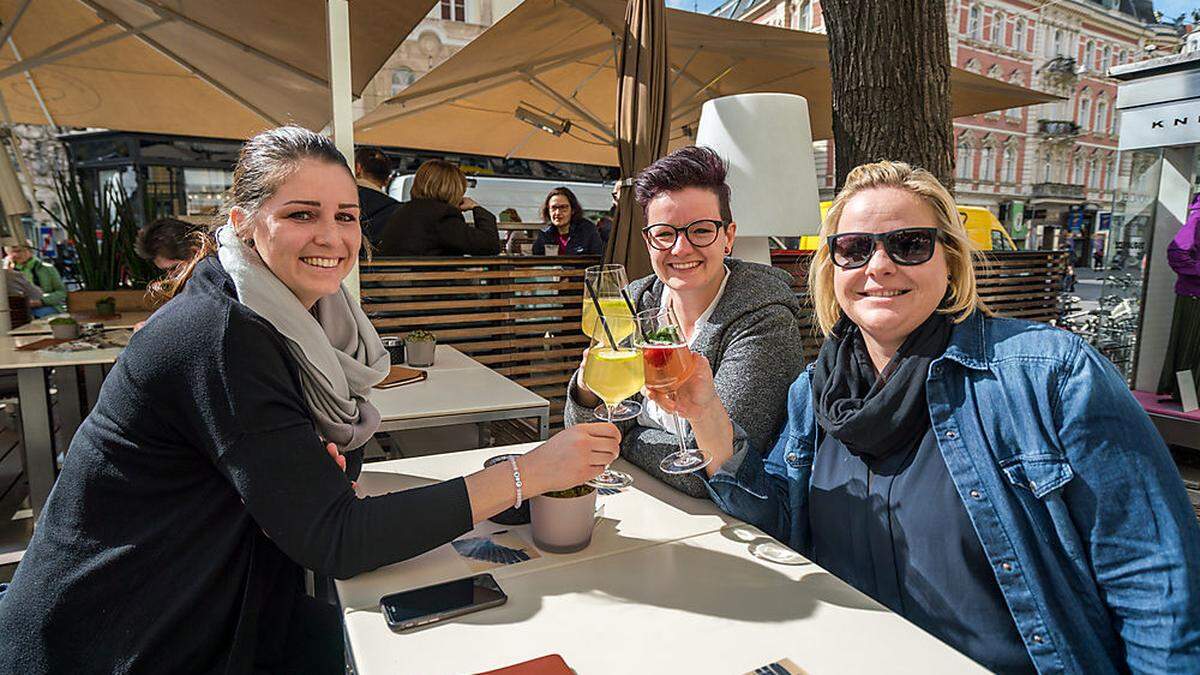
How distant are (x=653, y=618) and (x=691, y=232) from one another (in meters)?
1.09

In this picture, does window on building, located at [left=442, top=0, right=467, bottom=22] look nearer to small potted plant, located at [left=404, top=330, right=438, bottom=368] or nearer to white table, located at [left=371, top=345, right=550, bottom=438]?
small potted plant, located at [left=404, top=330, right=438, bottom=368]

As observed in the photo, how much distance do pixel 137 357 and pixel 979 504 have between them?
1.54 meters

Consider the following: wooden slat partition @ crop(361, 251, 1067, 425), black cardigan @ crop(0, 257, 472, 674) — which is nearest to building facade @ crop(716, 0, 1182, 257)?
wooden slat partition @ crop(361, 251, 1067, 425)

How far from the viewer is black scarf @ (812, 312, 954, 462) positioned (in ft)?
4.22

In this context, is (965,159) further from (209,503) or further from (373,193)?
(209,503)

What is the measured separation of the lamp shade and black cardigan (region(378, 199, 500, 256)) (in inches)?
78.2

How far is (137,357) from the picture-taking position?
114cm

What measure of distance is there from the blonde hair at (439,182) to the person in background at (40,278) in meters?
4.81

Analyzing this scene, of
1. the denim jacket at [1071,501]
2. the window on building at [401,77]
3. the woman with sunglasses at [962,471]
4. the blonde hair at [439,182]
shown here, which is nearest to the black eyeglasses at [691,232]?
the woman with sunglasses at [962,471]

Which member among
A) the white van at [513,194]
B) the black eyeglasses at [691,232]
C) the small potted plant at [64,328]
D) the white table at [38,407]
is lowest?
the white table at [38,407]

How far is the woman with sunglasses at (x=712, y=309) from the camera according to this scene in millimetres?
1672

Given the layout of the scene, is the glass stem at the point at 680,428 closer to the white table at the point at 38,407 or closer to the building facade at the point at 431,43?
the white table at the point at 38,407

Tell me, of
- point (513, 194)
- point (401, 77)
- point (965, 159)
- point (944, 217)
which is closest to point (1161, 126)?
point (944, 217)

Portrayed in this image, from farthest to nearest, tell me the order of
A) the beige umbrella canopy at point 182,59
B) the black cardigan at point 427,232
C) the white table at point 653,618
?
the beige umbrella canopy at point 182,59 < the black cardigan at point 427,232 < the white table at point 653,618
